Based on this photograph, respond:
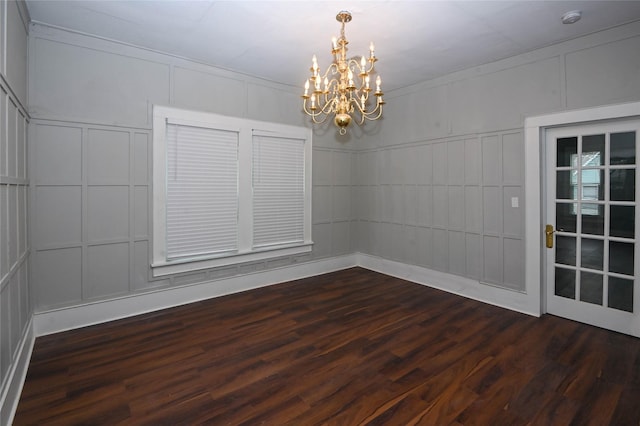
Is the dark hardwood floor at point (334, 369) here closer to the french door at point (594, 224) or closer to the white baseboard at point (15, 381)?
the white baseboard at point (15, 381)

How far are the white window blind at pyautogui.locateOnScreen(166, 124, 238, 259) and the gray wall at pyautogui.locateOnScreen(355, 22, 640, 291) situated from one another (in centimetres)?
251

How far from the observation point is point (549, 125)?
3.62m

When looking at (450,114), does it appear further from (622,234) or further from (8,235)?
(8,235)

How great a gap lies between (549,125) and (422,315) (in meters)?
2.57

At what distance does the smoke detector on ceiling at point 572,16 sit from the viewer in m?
2.92

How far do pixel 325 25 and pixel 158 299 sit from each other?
11.7 feet

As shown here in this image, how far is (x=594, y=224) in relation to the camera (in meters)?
3.42

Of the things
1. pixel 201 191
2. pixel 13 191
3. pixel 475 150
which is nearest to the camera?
pixel 13 191

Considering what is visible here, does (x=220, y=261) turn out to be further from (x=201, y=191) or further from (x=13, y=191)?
(x=13, y=191)

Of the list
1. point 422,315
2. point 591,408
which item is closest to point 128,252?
point 422,315

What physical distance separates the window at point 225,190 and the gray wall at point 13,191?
46.5 inches

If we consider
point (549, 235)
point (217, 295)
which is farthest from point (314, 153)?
point (549, 235)

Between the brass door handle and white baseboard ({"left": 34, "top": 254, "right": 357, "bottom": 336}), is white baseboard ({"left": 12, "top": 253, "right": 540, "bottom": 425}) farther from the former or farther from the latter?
the brass door handle

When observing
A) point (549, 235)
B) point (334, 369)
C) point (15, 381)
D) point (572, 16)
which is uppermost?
point (572, 16)
